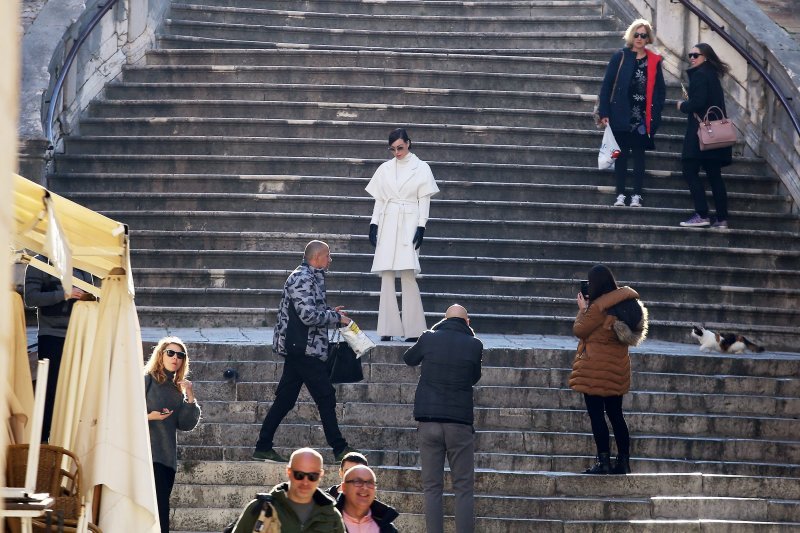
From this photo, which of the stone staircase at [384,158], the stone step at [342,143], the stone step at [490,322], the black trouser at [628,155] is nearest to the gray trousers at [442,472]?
the stone step at [490,322]

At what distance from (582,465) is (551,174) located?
194 inches

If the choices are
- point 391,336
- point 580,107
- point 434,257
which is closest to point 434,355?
point 391,336

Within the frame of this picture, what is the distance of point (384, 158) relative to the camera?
14.9 metres

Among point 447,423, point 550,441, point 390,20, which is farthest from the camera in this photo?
point 390,20

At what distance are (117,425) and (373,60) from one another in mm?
9881

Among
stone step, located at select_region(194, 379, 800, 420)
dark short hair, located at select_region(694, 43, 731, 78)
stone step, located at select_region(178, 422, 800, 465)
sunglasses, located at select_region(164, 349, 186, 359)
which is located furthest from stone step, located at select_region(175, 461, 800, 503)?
dark short hair, located at select_region(694, 43, 731, 78)

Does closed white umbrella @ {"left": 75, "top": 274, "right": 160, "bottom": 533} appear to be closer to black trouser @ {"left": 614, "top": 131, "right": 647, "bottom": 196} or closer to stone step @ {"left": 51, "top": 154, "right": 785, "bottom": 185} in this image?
stone step @ {"left": 51, "top": 154, "right": 785, "bottom": 185}

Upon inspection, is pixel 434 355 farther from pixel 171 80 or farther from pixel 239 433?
pixel 171 80

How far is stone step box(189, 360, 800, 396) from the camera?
36.5 ft

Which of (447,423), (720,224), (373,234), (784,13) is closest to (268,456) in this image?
(447,423)

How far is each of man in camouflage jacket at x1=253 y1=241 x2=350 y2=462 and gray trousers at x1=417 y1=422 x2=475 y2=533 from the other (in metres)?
1.03

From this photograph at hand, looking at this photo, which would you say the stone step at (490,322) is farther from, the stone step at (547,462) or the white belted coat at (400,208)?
the stone step at (547,462)

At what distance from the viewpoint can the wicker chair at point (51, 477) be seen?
639 cm

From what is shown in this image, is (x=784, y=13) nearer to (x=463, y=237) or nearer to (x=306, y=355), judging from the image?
(x=463, y=237)
